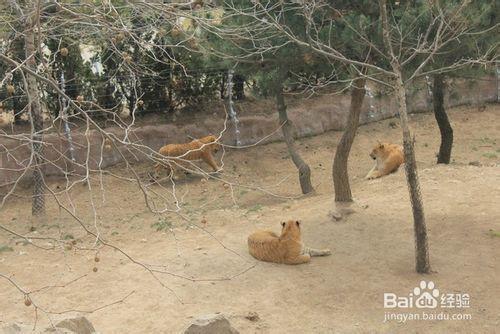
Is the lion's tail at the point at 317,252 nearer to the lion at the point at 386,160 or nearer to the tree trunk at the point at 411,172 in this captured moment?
the tree trunk at the point at 411,172

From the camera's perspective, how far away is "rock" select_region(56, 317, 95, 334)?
527 cm

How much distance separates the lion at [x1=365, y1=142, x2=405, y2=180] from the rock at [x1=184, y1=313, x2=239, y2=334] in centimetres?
632

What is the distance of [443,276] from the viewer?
681 cm

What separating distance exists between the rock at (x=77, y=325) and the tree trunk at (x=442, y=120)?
6.67m

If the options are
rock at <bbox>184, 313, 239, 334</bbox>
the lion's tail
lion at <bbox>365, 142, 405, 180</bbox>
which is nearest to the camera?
rock at <bbox>184, 313, 239, 334</bbox>

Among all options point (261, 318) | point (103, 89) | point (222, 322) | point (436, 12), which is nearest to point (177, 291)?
point (261, 318)

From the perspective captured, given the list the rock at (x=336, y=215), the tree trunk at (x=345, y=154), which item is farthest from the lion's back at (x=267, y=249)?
the tree trunk at (x=345, y=154)

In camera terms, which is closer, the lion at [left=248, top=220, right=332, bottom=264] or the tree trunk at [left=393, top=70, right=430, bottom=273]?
the tree trunk at [left=393, top=70, right=430, bottom=273]

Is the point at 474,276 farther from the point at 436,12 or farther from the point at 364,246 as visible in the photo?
the point at 436,12

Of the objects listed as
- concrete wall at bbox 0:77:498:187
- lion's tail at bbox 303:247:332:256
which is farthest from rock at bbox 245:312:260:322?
concrete wall at bbox 0:77:498:187

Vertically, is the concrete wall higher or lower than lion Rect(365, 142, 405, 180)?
higher

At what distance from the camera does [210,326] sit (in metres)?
5.28

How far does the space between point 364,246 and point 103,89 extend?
7131 millimetres

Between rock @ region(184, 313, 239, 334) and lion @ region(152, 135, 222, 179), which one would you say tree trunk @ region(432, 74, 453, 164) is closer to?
lion @ region(152, 135, 222, 179)
